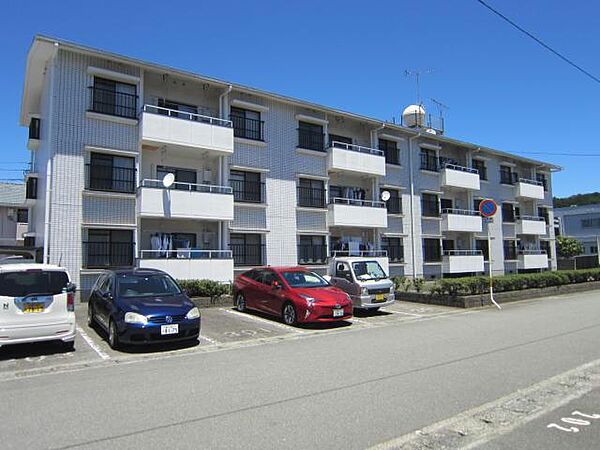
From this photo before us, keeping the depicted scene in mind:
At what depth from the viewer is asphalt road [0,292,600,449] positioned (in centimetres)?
478

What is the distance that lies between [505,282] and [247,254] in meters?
11.0

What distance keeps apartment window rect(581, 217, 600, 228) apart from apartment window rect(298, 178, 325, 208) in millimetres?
61327

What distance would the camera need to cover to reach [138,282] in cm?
1083

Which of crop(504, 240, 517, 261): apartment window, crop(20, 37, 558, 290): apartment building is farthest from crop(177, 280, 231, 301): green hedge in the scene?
crop(504, 240, 517, 261): apartment window

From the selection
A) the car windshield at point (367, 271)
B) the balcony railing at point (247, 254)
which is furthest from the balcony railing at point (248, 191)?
the car windshield at point (367, 271)

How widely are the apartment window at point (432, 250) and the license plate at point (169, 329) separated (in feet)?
70.6

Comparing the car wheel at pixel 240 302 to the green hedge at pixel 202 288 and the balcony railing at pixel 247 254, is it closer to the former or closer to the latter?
the green hedge at pixel 202 288

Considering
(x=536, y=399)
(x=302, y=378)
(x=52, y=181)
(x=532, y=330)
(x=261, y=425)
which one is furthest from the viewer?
(x=52, y=181)

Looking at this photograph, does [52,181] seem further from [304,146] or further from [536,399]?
[536,399]

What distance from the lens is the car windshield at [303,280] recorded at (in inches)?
531

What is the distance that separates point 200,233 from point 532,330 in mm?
13707

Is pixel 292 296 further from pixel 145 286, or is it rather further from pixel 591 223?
pixel 591 223

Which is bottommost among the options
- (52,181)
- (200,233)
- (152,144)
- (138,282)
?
(138,282)

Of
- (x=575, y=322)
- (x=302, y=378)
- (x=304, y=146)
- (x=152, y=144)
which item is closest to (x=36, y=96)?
(x=152, y=144)
